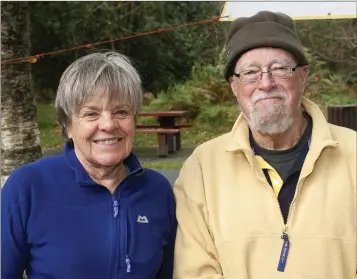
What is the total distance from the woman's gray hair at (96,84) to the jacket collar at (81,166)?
11 cm

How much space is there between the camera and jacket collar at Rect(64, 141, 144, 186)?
2.13 meters

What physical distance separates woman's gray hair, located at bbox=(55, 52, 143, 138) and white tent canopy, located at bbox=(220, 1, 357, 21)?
3.63 meters

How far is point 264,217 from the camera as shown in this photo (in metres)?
2.24

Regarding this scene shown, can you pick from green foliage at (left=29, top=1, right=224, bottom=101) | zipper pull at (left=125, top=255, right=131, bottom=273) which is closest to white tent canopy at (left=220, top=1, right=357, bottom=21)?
zipper pull at (left=125, top=255, right=131, bottom=273)

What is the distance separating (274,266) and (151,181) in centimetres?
63

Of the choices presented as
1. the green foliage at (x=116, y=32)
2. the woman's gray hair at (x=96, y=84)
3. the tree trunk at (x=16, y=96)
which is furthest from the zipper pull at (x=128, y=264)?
the green foliage at (x=116, y=32)

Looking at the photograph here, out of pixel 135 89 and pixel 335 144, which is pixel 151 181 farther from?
pixel 335 144

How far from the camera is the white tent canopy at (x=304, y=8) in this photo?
5.62 meters

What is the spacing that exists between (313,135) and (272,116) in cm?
19

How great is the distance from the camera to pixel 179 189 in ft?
8.01

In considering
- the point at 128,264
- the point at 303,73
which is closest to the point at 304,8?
the point at 303,73

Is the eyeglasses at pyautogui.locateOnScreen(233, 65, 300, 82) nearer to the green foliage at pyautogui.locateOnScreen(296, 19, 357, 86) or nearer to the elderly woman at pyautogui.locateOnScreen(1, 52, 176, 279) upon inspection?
the elderly woman at pyautogui.locateOnScreen(1, 52, 176, 279)

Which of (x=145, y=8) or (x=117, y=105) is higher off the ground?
(x=145, y=8)

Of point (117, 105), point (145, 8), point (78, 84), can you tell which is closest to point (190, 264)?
point (117, 105)
